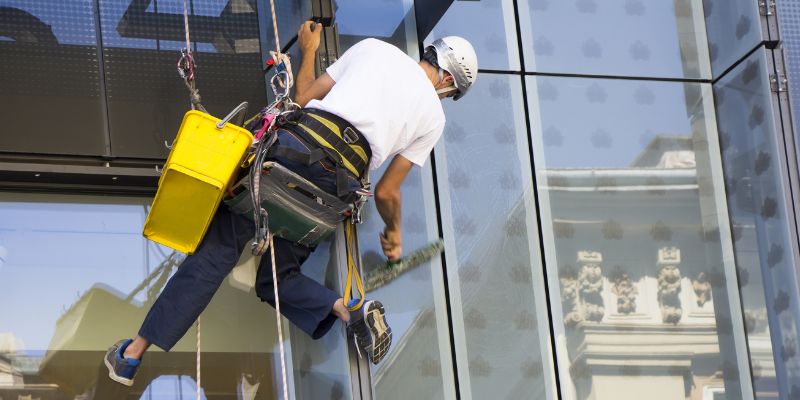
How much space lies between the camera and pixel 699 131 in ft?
30.5

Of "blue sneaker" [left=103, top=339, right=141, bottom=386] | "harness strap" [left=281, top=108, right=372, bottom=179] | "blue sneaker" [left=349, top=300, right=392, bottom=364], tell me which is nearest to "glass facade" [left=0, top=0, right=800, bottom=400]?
"blue sneaker" [left=349, top=300, right=392, bottom=364]

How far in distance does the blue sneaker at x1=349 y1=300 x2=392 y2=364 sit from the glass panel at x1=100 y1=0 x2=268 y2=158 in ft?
5.87

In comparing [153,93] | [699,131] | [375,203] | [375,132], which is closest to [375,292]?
[375,203]

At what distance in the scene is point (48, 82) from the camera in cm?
856

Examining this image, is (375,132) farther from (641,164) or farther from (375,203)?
(641,164)

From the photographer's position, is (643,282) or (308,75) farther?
(643,282)

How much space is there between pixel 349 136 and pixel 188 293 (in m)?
1.14

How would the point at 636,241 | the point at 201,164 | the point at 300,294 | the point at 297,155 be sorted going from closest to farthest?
the point at 201,164, the point at 297,155, the point at 300,294, the point at 636,241

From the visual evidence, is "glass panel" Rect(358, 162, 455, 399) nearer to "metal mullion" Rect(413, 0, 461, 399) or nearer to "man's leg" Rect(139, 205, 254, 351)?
"metal mullion" Rect(413, 0, 461, 399)

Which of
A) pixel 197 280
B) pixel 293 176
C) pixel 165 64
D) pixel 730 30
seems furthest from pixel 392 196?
pixel 730 30

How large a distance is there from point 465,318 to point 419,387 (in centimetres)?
50

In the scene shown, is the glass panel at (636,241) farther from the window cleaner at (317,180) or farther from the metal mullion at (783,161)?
the window cleaner at (317,180)

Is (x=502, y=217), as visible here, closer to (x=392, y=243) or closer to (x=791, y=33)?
(x=392, y=243)

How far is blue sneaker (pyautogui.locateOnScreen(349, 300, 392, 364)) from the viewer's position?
7.61 metres
